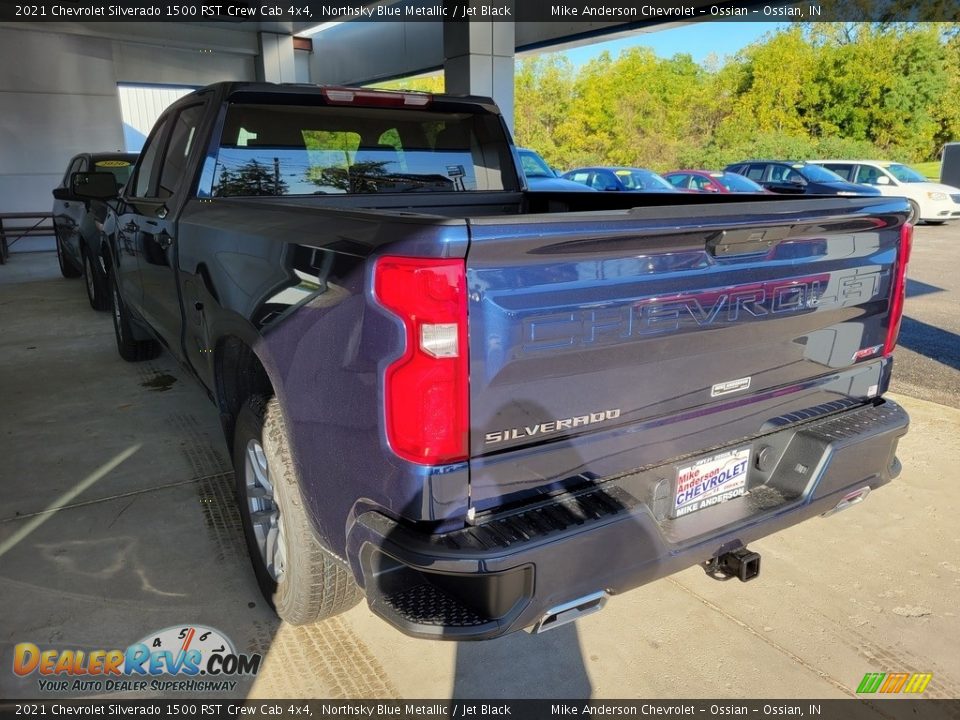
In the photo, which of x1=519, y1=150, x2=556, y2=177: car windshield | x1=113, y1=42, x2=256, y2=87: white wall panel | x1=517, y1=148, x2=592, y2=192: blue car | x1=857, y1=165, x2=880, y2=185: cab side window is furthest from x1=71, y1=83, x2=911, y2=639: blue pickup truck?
x1=113, y1=42, x2=256, y2=87: white wall panel

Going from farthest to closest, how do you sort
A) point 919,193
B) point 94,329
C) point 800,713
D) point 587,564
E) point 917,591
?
point 919,193 < point 94,329 < point 917,591 < point 800,713 < point 587,564

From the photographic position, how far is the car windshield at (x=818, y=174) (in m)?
17.8

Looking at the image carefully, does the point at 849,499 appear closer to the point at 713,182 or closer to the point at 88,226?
→ the point at 88,226

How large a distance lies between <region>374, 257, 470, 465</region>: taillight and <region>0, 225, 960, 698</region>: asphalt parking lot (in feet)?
3.62

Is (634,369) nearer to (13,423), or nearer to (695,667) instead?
(695,667)

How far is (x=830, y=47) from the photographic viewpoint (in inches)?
1673

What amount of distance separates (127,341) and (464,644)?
15.7 ft

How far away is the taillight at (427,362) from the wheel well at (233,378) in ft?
4.09

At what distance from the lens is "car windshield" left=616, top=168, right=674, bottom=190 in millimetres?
16891

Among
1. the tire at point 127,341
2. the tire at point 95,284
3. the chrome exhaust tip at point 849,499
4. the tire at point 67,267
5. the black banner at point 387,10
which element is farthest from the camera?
the black banner at point 387,10

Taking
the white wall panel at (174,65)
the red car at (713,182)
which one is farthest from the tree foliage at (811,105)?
the white wall panel at (174,65)

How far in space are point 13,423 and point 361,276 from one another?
4245mm

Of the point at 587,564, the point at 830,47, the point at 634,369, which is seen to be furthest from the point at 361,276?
the point at 830,47

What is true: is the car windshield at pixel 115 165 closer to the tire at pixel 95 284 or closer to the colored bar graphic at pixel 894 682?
the tire at pixel 95 284
